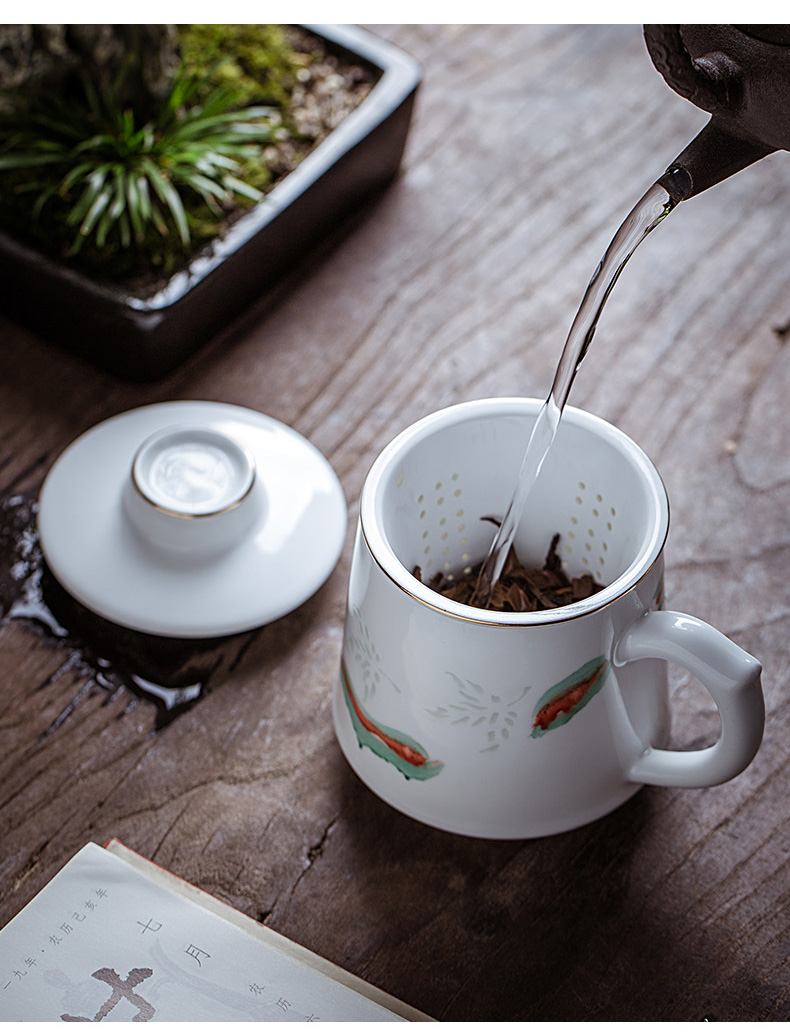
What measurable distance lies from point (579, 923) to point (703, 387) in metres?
0.41

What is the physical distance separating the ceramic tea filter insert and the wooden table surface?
3 cm

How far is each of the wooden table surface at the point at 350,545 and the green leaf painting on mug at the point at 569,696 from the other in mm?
109

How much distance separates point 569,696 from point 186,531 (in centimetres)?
25

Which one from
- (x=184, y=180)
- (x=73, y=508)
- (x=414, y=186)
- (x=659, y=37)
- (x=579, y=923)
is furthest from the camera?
(x=414, y=186)

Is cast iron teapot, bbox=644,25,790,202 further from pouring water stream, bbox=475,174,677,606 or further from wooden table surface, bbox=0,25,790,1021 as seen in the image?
wooden table surface, bbox=0,25,790,1021

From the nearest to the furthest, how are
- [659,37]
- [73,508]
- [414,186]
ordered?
[659,37], [73,508], [414,186]

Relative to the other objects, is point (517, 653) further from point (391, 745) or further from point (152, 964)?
point (152, 964)

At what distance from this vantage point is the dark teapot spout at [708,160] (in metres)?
0.42

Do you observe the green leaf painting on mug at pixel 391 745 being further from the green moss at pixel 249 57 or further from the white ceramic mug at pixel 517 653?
the green moss at pixel 249 57

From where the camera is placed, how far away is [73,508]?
64 centimetres

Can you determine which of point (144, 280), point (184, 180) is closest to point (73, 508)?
point (144, 280)

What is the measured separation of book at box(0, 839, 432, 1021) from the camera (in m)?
0.47

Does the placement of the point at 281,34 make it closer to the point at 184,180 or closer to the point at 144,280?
the point at 184,180

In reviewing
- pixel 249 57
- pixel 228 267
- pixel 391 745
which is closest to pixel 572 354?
pixel 391 745
